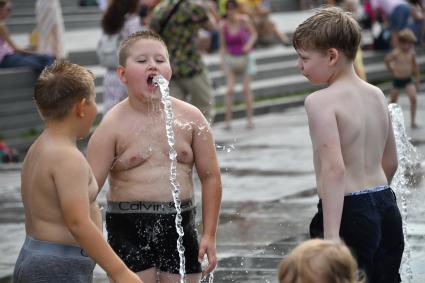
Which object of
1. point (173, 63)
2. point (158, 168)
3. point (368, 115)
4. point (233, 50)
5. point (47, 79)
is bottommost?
point (233, 50)

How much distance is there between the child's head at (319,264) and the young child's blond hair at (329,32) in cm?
157

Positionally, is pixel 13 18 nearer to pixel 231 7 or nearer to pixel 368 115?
pixel 231 7

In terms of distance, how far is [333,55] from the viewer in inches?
188

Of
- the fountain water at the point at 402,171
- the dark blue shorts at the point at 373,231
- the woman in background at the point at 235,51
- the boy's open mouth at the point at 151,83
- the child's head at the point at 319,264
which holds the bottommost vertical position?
the woman in background at the point at 235,51

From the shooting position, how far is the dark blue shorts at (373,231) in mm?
4820

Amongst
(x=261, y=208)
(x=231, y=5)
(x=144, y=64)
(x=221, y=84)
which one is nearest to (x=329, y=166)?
(x=144, y=64)

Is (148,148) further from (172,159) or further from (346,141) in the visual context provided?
(346,141)

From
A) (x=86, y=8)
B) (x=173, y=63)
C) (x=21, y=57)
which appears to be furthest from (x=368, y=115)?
(x=86, y=8)

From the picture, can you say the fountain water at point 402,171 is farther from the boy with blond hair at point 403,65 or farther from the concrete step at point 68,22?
the concrete step at point 68,22

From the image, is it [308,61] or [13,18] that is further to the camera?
[13,18]

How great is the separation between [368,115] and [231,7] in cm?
1280

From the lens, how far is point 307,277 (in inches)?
131

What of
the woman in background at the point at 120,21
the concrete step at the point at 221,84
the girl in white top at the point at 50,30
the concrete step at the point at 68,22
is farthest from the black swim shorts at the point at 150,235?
the concrete step at the point at 68,22

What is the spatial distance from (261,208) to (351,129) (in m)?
5.38
